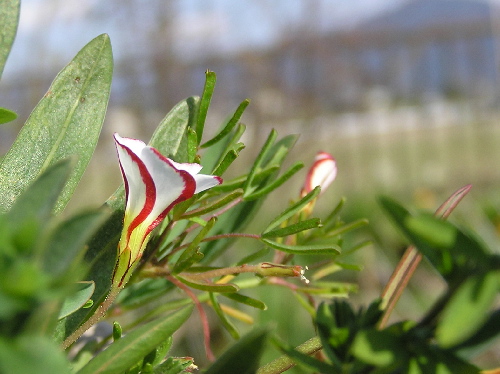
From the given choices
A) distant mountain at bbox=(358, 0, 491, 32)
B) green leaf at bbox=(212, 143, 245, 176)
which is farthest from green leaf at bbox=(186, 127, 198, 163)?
distant mountain at bbox=(358, 0, 491, 32)

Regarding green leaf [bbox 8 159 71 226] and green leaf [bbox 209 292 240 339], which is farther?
green leaf [bbox 209 292 240 339]

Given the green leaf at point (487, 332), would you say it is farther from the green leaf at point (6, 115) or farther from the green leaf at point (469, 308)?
the green leaf at point (6, 115)

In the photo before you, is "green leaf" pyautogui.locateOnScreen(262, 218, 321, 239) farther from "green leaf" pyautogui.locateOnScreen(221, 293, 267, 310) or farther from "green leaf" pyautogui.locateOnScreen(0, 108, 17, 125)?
"green leaf" pyautogui.locateOnScreen(0, 108, 17, 125)

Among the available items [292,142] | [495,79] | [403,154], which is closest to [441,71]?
[495,79]

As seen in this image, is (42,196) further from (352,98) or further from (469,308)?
(352,98)

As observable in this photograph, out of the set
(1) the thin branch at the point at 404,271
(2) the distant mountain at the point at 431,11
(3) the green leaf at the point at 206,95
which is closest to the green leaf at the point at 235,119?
(3) the green leaf at the point at 206,95

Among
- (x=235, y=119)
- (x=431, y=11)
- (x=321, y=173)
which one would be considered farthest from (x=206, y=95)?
(x=431, y=11)
